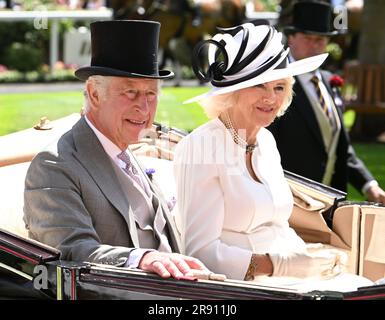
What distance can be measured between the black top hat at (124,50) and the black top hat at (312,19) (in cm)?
218

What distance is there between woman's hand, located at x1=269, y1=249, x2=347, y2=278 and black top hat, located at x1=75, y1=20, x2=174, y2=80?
783mm

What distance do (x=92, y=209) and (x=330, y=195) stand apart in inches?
53.6

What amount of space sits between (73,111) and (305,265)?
924 centimetres

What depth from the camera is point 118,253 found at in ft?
10.4

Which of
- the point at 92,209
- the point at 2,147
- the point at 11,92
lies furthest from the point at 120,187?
the point at 11,92

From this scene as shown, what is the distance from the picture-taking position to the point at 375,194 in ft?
16.6

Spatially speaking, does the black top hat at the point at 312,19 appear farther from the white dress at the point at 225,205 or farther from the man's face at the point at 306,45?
the white dress at the point at 225,205

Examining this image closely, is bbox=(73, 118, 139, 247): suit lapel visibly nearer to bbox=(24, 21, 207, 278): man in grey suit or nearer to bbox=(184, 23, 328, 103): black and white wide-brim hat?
bbox=(24, 21, 207, 278): man in grey suit

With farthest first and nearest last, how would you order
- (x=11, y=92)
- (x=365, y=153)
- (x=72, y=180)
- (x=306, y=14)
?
(x=11, y=92) < (x=365, y=153) < (x=306, y=14) < (x=72, y=180)

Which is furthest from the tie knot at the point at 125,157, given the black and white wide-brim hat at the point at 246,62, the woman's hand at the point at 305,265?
the woman's hand at the point at 305,265

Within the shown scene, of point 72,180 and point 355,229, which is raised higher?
point 72,180

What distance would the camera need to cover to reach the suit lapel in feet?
11.0

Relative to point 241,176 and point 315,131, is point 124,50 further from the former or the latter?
point 315,131

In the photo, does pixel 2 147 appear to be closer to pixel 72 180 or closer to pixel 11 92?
pixel 72 180
